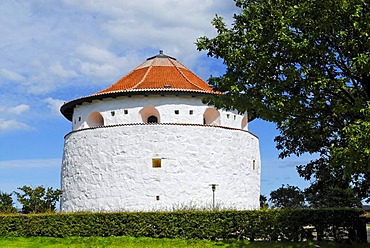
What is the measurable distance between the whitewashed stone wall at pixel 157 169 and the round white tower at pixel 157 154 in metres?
0.04

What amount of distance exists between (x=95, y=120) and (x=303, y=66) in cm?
1650

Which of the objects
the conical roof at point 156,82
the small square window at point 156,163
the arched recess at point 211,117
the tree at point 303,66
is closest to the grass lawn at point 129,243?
the tree at point 303,66

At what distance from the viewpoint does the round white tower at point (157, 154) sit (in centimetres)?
2292

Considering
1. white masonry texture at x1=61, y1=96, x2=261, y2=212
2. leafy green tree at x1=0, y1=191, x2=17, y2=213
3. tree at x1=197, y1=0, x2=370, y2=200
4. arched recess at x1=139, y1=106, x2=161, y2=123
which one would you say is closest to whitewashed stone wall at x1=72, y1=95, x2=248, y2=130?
white masonry texture at x1=61, y1=96, x2=261, y2=212

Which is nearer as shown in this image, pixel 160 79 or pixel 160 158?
pixel 160 158

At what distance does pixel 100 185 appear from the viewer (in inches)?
923

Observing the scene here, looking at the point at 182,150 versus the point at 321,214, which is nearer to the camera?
the point at 321,214

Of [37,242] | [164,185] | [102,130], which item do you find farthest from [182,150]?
[37,242]

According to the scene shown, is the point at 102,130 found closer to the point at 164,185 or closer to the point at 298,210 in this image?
the point at 164,185

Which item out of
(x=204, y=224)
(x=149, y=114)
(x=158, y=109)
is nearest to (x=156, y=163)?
(x=158, y=109)

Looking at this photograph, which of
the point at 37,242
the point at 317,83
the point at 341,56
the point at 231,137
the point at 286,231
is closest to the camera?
the point at 317,83

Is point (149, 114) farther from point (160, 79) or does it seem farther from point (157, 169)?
point (157, 169)

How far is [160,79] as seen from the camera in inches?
1017

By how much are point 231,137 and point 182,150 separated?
109 inches
